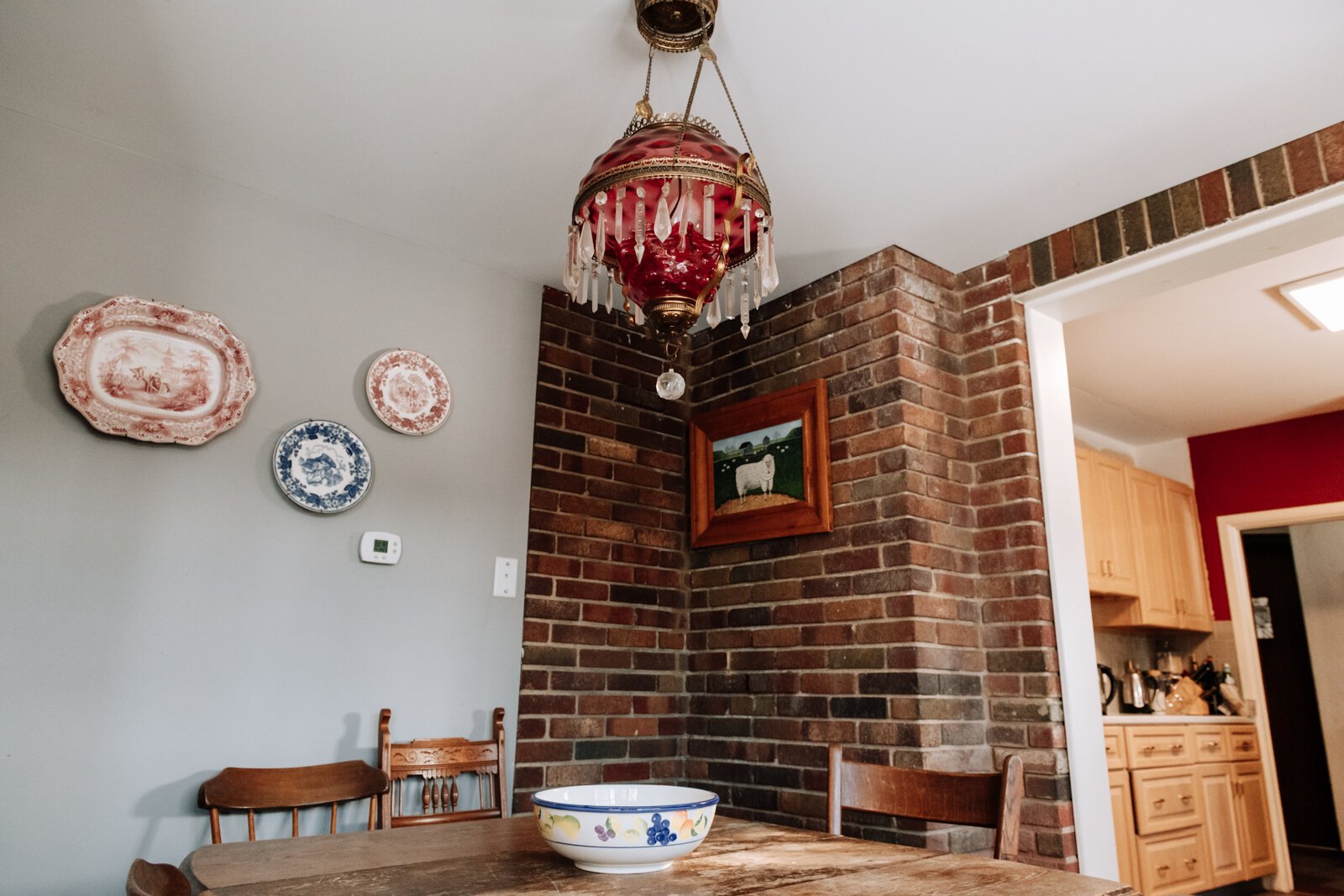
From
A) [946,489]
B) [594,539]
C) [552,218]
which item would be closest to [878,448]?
[946,489]

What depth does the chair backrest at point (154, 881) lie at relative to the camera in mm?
864

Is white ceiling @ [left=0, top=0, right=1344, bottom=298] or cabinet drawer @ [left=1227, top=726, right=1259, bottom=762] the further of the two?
cabinet drawer @ [left=1227, top=726, right=1259, bottom=762]

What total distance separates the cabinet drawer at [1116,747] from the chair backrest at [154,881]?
3.60m

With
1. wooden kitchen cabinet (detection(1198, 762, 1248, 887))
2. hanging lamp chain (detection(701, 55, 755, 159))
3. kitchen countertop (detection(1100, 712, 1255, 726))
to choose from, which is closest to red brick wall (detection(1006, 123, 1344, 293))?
Answer: hanging lamp chain (detection(701, 55, 755, 159))

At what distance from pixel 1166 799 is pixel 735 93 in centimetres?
364

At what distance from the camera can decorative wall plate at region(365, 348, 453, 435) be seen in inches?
102

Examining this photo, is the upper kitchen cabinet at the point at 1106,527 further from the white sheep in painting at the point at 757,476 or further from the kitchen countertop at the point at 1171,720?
the white sheep in painting at the point at 757,476

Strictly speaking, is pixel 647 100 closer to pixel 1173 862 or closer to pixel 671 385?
pixel 671 385

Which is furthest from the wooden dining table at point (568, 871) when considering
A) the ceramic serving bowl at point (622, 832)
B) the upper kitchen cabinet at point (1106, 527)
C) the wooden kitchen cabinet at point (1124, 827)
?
the upper kitchen cabinet at point (1106, 527)

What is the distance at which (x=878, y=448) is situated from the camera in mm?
2678

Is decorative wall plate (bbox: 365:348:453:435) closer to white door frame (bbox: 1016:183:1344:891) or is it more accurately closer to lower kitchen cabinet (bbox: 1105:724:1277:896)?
white door frame (bbox: 1016:183:1344:891)

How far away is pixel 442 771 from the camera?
2371 millimetres

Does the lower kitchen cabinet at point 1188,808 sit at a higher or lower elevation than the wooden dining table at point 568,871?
lower

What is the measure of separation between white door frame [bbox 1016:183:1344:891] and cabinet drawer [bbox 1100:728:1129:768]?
127 centimetres
